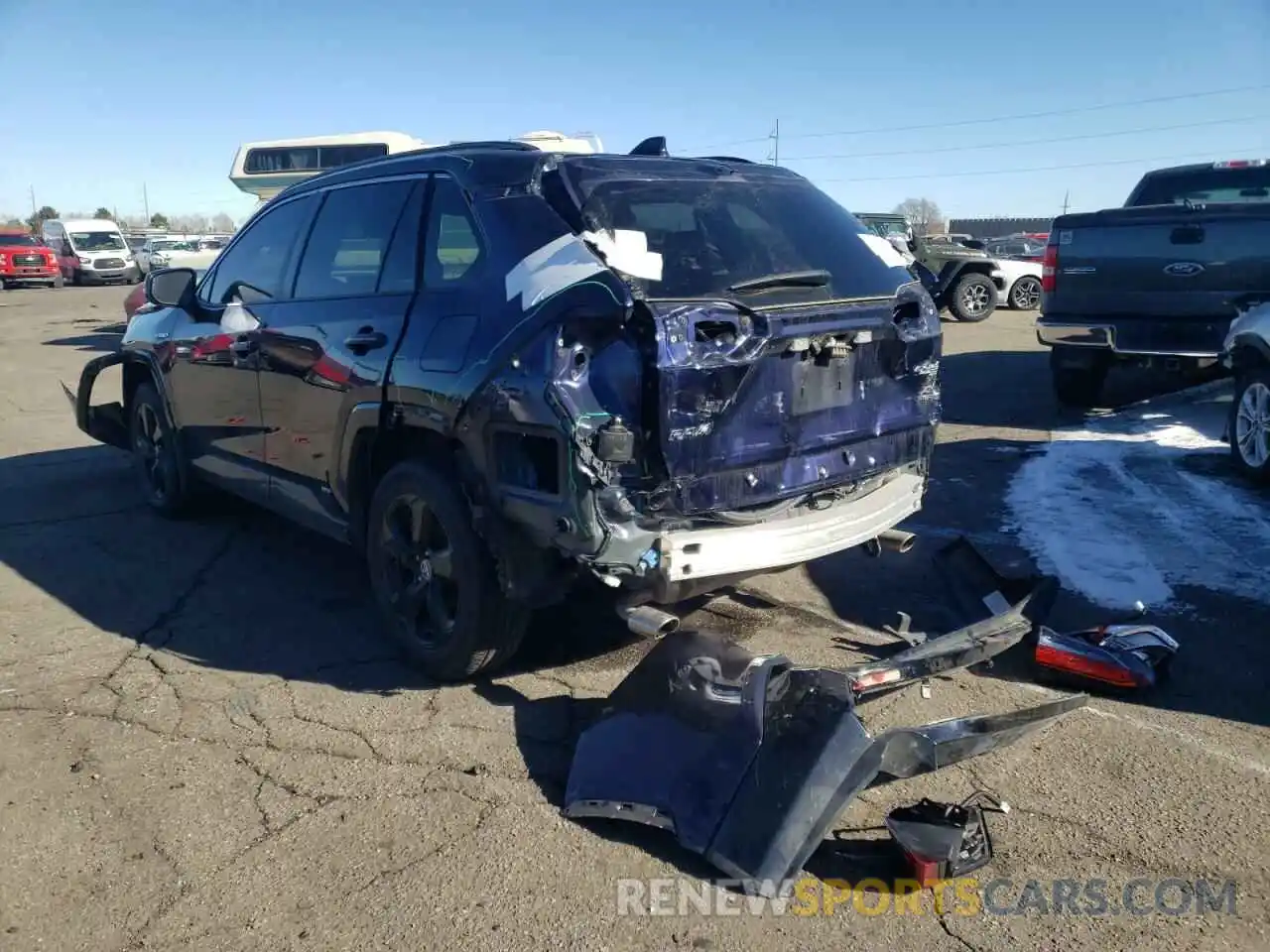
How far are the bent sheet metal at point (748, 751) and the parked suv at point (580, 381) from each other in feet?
0.88

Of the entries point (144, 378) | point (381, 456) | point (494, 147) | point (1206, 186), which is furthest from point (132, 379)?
point (1206, 186)

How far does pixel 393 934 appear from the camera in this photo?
2641 millimetres

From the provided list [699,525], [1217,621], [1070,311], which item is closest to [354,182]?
[699,525]

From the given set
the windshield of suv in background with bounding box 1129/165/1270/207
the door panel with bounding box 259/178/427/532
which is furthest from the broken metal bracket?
the windshield of suv in background with bounding box 1129/165/1270/207

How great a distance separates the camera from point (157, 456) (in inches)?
253

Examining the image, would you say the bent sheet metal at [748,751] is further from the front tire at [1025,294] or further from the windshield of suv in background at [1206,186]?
the front tire at [1025,294]

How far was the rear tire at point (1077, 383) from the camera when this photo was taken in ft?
29.6

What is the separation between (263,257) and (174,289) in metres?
0.82

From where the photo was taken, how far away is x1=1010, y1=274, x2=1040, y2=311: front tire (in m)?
17.8

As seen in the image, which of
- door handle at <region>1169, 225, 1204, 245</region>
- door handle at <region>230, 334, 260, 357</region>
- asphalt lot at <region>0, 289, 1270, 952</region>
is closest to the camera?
asphalt lot at <region>0, 289, 1270, 952</region>

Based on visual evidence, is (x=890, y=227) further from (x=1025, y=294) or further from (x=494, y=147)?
(x=494, y=147)

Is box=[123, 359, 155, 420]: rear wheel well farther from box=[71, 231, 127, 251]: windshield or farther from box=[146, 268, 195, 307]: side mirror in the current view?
box=[71, 231, 127, 251]: windshield

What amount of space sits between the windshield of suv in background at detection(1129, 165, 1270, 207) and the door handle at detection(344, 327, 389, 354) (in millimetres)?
8544

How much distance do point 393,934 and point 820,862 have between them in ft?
3.79
